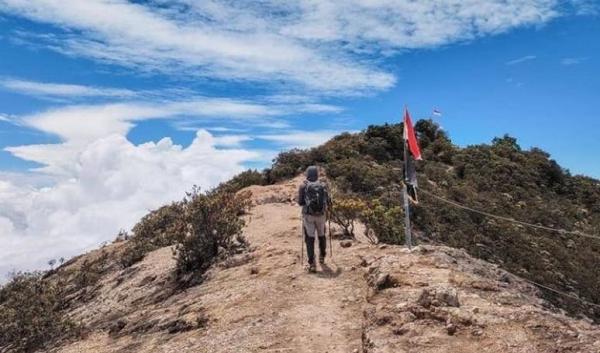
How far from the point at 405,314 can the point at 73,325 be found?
8733 mm

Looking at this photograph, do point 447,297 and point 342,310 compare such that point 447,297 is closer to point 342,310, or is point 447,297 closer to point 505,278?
point 342,310

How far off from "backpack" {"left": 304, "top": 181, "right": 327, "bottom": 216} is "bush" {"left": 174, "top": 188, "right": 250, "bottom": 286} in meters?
3.86

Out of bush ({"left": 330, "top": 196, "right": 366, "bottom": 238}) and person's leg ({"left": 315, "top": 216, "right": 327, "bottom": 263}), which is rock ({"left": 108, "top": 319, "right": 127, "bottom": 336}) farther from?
bush ({"left": 330, "top": 196, "right": 366, "bottom": 238})

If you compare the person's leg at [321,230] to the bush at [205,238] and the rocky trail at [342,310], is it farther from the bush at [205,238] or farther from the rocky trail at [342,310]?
the bush at [205,238]

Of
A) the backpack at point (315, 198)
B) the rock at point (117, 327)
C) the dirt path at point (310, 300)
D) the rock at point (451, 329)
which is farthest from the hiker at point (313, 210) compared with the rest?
the rock at point (451, 329)

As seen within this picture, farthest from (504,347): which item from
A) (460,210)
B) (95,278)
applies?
(460,210)

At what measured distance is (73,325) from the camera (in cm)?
1382

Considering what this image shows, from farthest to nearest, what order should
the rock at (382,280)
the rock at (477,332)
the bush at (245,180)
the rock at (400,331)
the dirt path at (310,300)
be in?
the bush at (245,180) < the rock at (382,280) < the dirt path at (310,300) < the rock at (400,331) < the rock at (477,332)

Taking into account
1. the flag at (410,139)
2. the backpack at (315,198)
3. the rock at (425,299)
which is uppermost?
the flag at (410,139)

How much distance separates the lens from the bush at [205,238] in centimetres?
1538

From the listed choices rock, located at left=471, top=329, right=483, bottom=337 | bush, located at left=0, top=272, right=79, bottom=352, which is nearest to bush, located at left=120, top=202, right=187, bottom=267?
bush, located at left=0, top=272, right=79, bottom=352

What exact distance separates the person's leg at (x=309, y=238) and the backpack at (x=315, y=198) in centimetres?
21

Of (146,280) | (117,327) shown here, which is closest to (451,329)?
(117,327)

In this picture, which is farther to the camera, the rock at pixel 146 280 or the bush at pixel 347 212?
the bush at pixel 347 212
